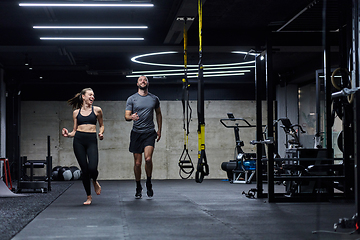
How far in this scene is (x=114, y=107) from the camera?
12867mm

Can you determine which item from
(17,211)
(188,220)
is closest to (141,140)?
(17,211)

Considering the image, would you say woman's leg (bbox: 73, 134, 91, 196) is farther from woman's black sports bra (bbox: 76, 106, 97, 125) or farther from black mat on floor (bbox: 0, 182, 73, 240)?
black mat on floor (bbox: 0, 182, 73, 240)

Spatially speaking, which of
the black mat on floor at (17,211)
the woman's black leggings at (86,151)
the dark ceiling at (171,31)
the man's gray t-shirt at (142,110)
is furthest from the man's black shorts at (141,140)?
the dark ceiling at (171,31)

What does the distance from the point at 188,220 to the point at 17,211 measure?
1.99 meters

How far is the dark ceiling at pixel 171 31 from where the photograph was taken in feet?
21.4

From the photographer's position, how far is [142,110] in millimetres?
6367

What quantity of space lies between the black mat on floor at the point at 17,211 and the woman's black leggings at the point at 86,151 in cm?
64

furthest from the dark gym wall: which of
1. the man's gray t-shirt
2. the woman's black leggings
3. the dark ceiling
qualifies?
the woman's black leggings

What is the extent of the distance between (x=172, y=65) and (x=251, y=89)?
10.2 feet

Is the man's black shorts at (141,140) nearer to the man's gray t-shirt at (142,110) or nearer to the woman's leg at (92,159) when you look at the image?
the man's gray t-shirt at (142,110)

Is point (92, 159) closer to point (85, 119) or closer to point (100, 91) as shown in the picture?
point (85, 119)

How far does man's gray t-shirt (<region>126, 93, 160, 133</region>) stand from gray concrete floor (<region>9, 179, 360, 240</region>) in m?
0.98

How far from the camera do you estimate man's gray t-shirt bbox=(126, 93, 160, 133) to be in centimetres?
634

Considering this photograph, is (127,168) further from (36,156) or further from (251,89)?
(251,89)
